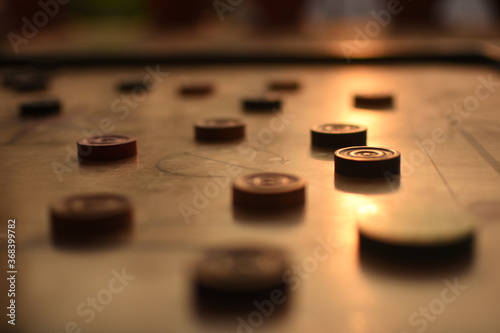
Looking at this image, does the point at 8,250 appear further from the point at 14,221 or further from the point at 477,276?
the point at 477,276

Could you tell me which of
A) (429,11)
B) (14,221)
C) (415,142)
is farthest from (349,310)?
(429,11)

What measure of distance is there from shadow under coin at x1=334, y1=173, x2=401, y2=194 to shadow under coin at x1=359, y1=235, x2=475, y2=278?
17.6 inches

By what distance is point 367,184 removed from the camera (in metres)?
1.77

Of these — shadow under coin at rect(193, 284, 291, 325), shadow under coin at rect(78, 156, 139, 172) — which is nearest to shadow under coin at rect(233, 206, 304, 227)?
shadow under coin at rect(193, 284, 291, 325)

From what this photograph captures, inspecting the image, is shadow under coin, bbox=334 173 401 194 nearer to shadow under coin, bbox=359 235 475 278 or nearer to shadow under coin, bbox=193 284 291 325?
shadow under coin, bbox=359 235 475 278

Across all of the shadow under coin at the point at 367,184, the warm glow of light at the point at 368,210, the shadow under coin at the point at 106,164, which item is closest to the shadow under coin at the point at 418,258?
the warm glow of light at the point at 368,210

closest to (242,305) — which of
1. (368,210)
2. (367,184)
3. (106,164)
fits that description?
(368,210)

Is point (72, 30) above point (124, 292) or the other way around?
above

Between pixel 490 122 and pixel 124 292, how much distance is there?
2126 mm

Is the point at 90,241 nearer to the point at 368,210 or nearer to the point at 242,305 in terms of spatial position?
the point at 242,305

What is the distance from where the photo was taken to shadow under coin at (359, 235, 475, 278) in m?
1.15

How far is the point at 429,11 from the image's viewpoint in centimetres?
1240

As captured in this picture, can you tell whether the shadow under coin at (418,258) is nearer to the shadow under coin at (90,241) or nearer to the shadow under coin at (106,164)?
the shadow under coin at (90,241)

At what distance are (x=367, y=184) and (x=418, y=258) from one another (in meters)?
0.57
